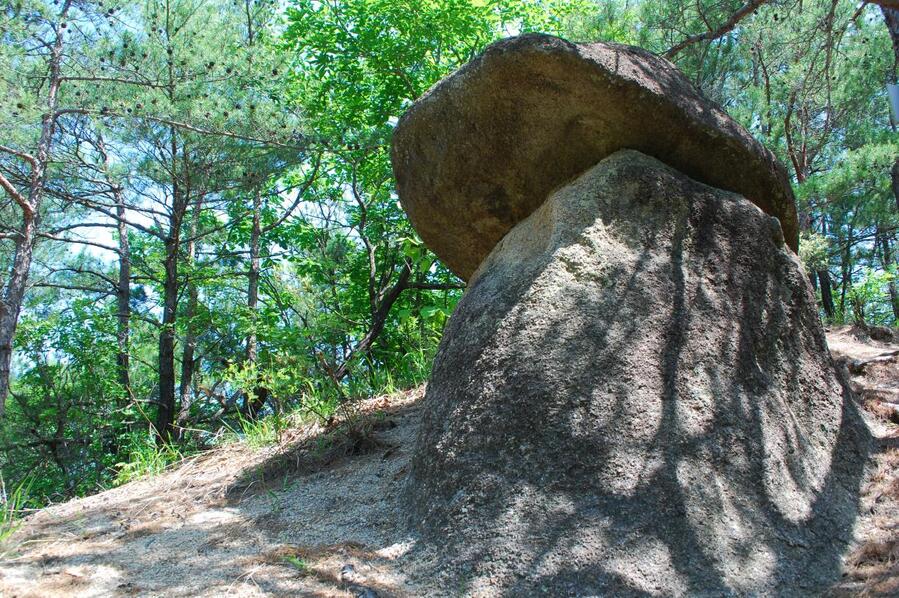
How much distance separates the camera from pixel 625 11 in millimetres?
9250

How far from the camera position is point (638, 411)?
2883mm

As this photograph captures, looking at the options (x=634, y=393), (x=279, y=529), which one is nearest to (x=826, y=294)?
(x=634, y=393)

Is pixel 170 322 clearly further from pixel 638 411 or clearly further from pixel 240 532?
pixel 638 411

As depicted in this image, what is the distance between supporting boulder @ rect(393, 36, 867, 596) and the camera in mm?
2562

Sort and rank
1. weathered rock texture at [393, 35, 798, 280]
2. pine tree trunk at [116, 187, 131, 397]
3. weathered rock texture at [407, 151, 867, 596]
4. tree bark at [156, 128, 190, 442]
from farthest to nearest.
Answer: pine tree trunk at [116, 187, 131, 397] → tree bark at [156, 128, 190, 442] → weathered rock texture at [393, 35, 798, 280] → weathered rock texture at [407, 151, 867, 596]

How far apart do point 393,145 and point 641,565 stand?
2.76 metres

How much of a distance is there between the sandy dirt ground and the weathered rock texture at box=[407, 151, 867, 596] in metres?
0.15

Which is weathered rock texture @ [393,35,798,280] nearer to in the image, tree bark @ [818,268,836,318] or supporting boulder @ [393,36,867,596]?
supporting boulder @ [393,36,867,596]

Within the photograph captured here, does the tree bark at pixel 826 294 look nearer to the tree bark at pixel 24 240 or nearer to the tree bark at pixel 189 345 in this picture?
the tree bark at pixel 189 345

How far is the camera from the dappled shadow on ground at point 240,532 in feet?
8.84

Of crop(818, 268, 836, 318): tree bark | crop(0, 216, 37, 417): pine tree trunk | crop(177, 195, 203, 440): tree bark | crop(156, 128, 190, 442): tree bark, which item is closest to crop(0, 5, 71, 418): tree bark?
crop(0, 216, 37, 417): pine tree trunk

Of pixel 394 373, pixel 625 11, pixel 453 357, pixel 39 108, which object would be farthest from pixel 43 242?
pixel 453 357

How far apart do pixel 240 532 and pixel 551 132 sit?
2.44 m

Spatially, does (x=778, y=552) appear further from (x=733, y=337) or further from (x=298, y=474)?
(x=298, y=474)
